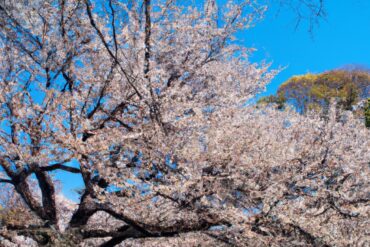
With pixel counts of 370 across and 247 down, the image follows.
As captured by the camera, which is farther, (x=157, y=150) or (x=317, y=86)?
(x=317, y=86)

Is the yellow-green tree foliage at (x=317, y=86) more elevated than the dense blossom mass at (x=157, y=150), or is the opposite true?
the yellow-green tree foliage at (x=317, y=86)

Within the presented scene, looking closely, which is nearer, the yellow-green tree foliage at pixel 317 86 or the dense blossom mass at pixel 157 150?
the dense blossom mass at pixel 157 150

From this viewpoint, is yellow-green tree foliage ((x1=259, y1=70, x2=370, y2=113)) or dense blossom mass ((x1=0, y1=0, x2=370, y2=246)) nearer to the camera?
dense blossom mass ((x1=0, y1=0, x2=370, y2=246))

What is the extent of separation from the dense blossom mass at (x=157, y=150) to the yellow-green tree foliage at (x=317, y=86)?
1873 centimetres

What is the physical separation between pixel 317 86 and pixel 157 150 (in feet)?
77.2

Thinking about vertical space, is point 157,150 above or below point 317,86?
below

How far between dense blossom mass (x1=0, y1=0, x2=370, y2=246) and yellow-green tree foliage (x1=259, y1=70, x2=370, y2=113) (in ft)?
61.4

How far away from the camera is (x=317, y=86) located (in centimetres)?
2611

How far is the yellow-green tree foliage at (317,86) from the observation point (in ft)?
83.2

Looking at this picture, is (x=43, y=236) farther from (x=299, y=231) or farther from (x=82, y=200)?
(x=299, y=231)

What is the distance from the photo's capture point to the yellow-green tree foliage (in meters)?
25.4

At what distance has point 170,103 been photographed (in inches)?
227

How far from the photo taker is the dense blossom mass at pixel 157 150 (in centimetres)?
431

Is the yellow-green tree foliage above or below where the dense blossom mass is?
above
